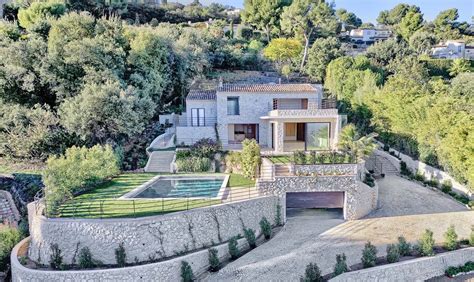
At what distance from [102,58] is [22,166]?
10597 millimetres

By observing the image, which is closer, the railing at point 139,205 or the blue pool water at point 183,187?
the railing at point 139,205

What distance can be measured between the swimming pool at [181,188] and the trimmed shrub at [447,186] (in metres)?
14.9

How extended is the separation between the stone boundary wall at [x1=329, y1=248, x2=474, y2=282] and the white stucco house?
13.0 meters

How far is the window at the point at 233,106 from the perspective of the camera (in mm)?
32062

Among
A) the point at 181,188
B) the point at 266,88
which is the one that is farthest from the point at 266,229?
the point at 266,88

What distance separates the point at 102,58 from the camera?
31.8 metres

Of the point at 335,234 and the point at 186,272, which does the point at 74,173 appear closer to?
the point at 186,272

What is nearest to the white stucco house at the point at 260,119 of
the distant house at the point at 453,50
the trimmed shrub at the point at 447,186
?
the trimmed shrub at the point at 447,186

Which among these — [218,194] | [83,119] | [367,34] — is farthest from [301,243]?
[367,34]

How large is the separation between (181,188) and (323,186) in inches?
312

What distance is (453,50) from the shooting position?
77.6 m

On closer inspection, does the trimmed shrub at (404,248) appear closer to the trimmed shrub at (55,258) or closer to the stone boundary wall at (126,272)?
the stone boundary wall at (126,272)

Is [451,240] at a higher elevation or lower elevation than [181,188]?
lower

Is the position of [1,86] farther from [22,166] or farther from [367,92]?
[367,92]
